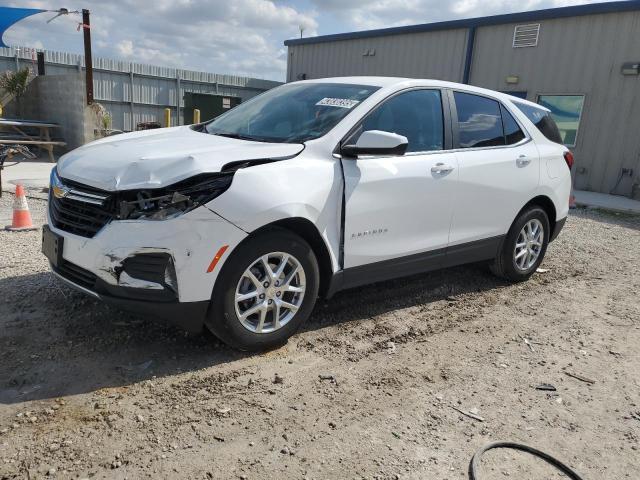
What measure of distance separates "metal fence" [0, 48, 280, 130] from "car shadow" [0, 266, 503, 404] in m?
14.5

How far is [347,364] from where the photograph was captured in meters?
3.36

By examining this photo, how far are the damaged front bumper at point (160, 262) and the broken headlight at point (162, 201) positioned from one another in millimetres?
45

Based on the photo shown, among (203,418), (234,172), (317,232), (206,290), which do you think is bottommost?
(203,418)

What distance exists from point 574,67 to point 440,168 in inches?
427

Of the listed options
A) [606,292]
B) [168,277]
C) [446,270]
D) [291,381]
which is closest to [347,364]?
[291,381]

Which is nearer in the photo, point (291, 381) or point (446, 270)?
point (291, 381)

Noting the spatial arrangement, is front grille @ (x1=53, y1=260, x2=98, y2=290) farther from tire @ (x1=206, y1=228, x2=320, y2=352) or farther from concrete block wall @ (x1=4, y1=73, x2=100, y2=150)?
concrete block wall @ (x1=4, y1=73, x2=100, y2=150)

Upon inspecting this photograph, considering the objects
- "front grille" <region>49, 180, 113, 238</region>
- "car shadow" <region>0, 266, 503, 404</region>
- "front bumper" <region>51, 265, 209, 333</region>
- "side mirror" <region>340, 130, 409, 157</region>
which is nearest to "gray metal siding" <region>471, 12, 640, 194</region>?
"car shadow" <region>0, 266, 503, 404</region>

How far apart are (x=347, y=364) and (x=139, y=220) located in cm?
155

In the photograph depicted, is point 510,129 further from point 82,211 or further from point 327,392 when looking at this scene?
point 82,211

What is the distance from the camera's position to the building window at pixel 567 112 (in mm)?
12953

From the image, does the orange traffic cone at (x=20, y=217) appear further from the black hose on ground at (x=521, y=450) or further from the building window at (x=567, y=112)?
the building window at (x=567, y=112)

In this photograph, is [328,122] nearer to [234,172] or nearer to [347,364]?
[234,172]

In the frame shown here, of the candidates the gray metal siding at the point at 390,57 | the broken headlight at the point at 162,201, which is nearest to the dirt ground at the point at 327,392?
the broken headlight at the point at 162,201
